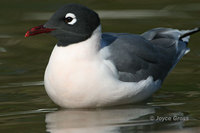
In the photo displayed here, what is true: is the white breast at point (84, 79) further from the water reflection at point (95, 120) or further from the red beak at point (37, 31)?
the red beak at point (37, 31)

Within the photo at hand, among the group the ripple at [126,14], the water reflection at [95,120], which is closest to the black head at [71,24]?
the water reflection at [95,120]

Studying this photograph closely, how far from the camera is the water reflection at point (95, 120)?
22.5ft

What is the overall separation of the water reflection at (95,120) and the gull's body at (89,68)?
119 mm

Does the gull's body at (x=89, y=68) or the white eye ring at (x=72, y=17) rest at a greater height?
the white eye ring at (x=72, y=17)

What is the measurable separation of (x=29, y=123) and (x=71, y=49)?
1.07 metres

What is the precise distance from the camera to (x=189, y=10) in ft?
42.3

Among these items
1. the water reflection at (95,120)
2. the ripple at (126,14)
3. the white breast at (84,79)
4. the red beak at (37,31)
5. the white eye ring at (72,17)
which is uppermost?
the ripple at (126,14)

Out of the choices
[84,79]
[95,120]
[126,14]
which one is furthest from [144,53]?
[126,14]

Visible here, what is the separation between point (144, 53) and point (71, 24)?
46.6 inches

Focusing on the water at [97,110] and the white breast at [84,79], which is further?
the white breast at [84,79]

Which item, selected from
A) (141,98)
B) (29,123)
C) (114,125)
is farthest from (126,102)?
(29,123)

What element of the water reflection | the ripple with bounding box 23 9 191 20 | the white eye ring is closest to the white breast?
the water reflection

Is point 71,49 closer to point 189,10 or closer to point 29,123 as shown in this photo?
point 29,123

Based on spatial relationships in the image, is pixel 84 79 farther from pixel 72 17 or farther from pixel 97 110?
pixel 72 17
